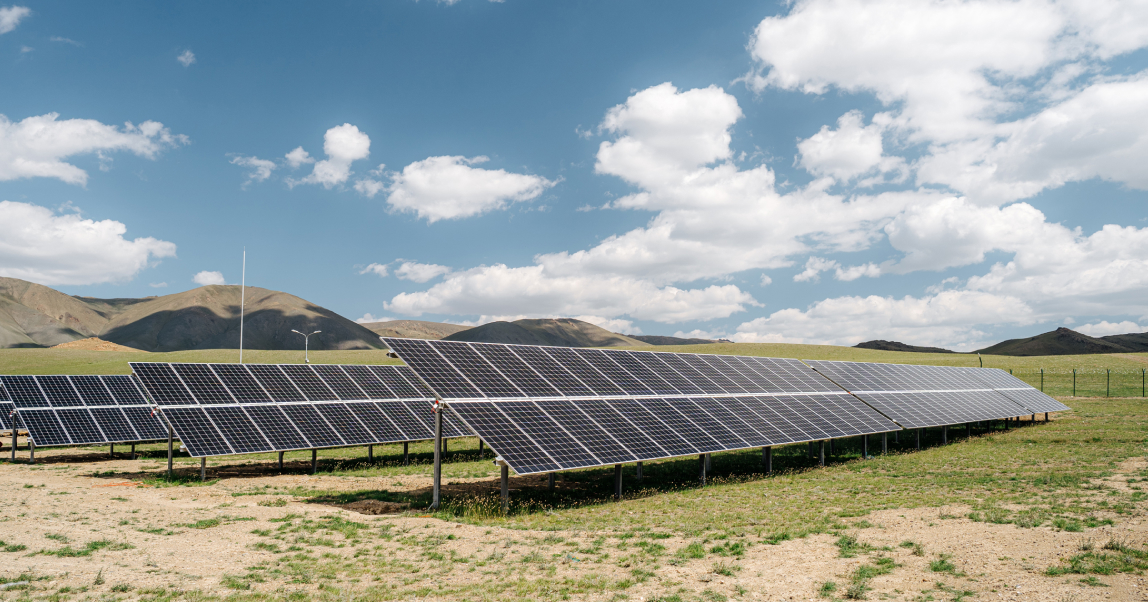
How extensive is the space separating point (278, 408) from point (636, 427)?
17661 millimetres

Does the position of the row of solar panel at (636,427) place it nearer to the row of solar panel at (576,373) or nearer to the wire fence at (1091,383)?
the row of solar panel at (576,373)

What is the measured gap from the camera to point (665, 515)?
18.6 metres

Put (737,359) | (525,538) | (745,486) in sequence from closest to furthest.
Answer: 1. (525,538)
2. (745,486)
3. (737,359)

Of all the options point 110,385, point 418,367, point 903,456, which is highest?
point 418,367

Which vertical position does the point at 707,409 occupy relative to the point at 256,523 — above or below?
above

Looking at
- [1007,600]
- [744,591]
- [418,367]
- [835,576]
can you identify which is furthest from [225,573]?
[1007,600]

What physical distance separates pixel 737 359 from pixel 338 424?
22148 mm

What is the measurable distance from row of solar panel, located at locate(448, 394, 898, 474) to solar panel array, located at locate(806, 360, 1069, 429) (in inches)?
193

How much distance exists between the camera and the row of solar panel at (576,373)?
21984mm

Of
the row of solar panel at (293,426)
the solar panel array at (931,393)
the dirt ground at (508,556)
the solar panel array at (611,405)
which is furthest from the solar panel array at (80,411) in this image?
the solar panel array at (931,393)

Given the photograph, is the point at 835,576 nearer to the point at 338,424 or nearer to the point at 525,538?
the point at 525,538

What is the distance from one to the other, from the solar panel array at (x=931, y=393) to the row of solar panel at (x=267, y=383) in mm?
25350

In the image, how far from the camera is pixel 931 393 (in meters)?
40.5

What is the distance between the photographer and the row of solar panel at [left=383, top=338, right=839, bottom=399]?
2198cm
